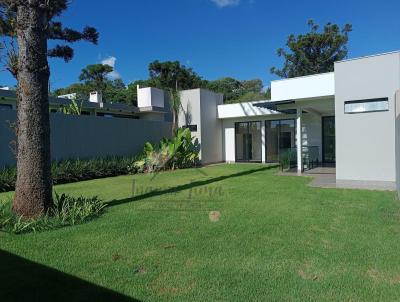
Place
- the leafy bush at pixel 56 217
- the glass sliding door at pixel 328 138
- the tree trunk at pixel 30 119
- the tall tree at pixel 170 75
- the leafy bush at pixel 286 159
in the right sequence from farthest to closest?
the tall tree at pixel 170 75 < the glass sliding door at pixel 328 138 < the leafy bush at pixel 286 159 < the tree trunk at pixel 30 119 < the leafy bush at pixel 56 217

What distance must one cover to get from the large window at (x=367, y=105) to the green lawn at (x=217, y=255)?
3.71 m

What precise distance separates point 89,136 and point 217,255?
1269 cm

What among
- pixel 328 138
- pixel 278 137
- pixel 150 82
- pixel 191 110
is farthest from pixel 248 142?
pixel 150 82

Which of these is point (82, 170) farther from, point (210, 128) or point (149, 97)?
point (149, 97)

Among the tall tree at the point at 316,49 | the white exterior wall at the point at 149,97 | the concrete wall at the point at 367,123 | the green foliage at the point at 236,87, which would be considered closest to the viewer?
the concrete wall at the point at 367,123

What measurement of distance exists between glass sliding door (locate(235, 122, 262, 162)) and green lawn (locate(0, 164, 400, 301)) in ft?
45.3

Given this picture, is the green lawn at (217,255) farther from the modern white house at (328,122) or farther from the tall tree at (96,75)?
the tall tree at (96,75)

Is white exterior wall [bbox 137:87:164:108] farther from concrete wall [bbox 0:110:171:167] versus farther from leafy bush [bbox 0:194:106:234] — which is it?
leafy bush [bbox 0:194:106:234]

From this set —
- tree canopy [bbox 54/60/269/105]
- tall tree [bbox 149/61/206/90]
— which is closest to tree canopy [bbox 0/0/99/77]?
tree canopy [bbox 54/60/269/105]

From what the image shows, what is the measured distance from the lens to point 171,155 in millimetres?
17625

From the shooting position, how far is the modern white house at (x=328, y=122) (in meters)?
10.3

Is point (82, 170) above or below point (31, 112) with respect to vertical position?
below

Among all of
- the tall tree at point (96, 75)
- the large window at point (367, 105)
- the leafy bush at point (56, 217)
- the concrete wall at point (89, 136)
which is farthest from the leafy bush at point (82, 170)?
the tall tree at point (96, 75)

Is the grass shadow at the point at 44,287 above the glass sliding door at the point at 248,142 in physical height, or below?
below
